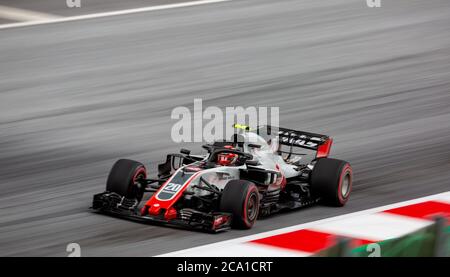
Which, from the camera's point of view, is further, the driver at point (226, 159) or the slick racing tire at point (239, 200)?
the driver at point (226, 159)

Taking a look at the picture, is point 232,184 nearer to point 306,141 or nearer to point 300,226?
point 300,226

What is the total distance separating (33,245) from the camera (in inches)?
376

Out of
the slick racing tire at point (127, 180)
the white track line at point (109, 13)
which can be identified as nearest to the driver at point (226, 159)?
the slick racing tire at point (127, 180)

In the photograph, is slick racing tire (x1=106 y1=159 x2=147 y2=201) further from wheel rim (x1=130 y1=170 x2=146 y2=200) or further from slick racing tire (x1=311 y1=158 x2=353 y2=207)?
slick racing tire (x1=311 y1=158 x2=353 y2=207)

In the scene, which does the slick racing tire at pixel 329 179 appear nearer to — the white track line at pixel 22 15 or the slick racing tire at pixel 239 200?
the slick racing tire at pixel 239 200

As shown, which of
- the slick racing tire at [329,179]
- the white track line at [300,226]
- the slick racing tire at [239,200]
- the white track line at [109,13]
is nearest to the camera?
the white track line at [300,226]

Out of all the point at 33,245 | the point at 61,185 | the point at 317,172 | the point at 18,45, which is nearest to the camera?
the point at 33,245

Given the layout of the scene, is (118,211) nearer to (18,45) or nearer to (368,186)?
(368,186)

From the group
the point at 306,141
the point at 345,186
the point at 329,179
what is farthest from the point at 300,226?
the point at 306,141

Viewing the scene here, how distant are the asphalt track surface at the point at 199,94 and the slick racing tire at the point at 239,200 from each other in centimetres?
18

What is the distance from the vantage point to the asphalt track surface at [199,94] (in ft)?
34.9

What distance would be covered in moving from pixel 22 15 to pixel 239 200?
1185cm

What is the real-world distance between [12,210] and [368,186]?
13.6ft

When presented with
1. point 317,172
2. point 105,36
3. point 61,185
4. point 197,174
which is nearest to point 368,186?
point 317,172
